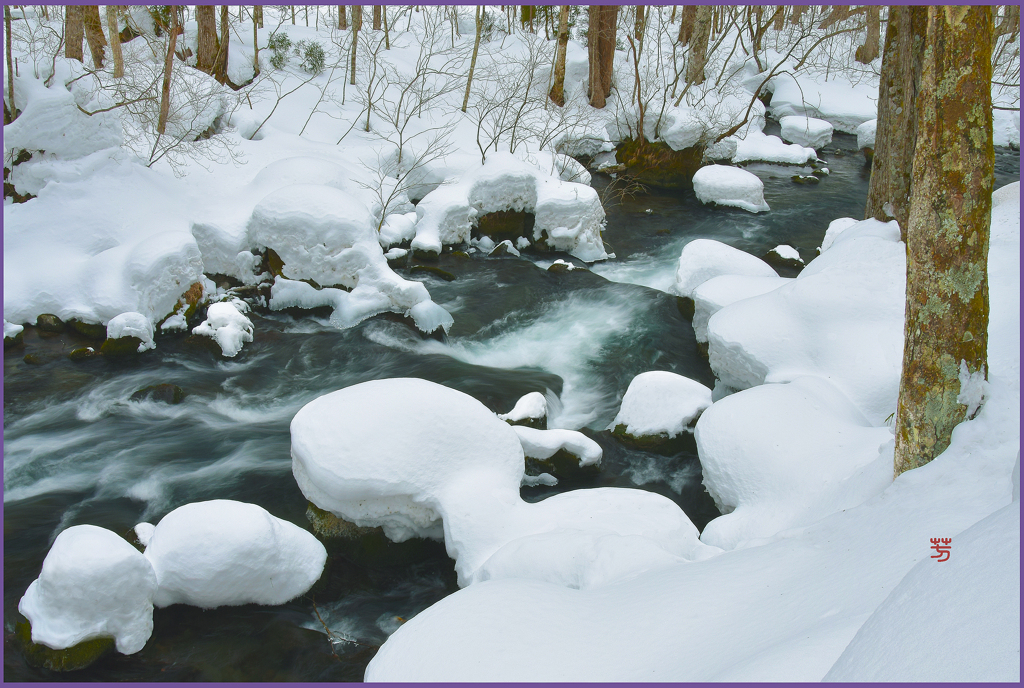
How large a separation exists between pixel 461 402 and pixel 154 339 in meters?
4.55

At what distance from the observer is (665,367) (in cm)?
762

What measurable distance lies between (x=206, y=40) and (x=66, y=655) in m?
13.0

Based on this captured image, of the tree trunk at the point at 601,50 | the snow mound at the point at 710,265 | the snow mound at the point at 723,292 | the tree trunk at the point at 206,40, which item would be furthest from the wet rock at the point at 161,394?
the tree trunk at the point at 601,50

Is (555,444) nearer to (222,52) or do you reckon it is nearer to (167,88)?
(167,88)

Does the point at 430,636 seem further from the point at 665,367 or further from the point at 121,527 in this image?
the point at 665,367

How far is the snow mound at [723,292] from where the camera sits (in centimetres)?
750

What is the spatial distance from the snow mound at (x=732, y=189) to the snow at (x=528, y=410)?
8666 millimetres

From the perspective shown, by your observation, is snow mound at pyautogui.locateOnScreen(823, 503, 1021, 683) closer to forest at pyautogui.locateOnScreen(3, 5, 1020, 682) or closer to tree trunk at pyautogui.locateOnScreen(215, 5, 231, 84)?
forest at pyautogui.locateOnScreen(3, 5, 1020, 682)

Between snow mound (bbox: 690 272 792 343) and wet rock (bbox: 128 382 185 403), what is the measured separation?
5.57m

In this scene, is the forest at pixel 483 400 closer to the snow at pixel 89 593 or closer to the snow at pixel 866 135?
the snow at pixel 89 593

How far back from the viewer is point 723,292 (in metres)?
7.60

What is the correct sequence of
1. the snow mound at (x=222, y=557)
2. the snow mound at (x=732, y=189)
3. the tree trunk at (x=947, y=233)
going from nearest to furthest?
the tree trunk at (x=947, y=233), the snow mound at (x=222, y=557), the snow mound at (x=732, y=189)

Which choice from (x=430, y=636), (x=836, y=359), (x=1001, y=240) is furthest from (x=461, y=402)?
(x=1001, y=240)

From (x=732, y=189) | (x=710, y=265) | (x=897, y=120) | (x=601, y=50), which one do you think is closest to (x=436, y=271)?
(x=710, y=265)
